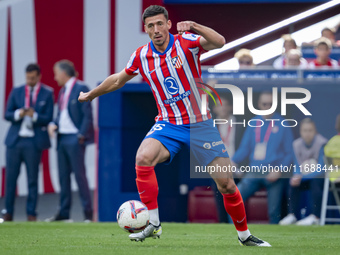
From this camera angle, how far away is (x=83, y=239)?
788 cm

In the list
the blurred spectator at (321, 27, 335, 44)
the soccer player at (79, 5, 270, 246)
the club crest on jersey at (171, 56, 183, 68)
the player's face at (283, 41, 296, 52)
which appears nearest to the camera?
the soccer player at (79, 5, 270, 246)

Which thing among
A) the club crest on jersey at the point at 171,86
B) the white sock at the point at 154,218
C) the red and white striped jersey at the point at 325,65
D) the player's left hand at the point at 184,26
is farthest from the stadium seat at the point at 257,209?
the player's left hand at the point at 184,26

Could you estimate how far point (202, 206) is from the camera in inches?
452

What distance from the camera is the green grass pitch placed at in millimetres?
6559

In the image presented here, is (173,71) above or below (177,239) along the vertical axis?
above

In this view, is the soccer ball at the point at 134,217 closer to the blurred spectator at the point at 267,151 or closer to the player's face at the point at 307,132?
the blurred spectator at the point at 267,151

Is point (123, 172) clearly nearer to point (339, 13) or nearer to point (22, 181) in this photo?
point (22, 181)

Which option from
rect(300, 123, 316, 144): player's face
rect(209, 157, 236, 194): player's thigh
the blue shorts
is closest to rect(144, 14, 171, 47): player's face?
the blue shorts

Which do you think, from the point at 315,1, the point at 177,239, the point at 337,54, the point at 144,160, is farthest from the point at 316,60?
the point at 144,160

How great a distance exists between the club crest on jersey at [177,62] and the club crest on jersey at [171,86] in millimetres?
134

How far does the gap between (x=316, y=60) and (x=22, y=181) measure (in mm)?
6853

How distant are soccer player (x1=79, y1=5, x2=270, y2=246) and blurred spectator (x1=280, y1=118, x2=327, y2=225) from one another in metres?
3.80

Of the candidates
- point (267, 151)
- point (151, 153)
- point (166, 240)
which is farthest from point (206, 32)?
point (267, 151)

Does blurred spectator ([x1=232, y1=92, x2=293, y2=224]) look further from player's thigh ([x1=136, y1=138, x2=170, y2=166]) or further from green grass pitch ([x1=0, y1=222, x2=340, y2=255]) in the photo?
player's thigh ([x1=136, y1=138, x2=170, y2=166])
